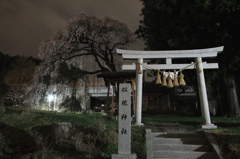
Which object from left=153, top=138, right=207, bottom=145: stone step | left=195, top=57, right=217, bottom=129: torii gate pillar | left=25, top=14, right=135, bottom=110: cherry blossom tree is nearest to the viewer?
left=153, top=138, right=207, bottom=145: stone step

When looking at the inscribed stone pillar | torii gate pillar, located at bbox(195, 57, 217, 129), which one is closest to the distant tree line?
torii gate pillar, located at bbox(195, 57, 217, 129)

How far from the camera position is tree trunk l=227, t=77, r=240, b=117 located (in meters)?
14.5

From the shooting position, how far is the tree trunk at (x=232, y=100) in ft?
47.4

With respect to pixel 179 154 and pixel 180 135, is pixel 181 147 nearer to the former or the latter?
pixel 179 154

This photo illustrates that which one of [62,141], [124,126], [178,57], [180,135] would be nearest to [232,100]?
[178,57]

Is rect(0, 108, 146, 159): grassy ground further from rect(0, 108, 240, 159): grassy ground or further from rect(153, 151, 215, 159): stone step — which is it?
rect(153, 151, 215, 159): stone step

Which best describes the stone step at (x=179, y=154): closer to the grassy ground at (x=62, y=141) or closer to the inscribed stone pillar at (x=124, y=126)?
the grassy ground at (x=62, y=141)

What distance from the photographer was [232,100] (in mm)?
14586

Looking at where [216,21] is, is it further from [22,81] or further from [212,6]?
[22,81]

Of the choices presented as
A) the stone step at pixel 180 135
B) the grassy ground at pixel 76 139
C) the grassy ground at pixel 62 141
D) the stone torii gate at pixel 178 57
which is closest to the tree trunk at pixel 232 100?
the stone torii gate at pixel 178 57

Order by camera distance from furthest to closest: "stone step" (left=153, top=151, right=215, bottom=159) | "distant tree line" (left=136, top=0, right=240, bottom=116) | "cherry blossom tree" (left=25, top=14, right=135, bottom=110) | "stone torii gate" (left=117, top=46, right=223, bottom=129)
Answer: "cherry blossom tree" (left=25, top=14, right=135, bottom=110)
"distant tree line" (left=136, top=0, right=240, bottom=116)
"stone torii gate" (left=117, top=46, right=223, bottom=129)
"stone step" (left=153, top=151, right=215, bottom=159)

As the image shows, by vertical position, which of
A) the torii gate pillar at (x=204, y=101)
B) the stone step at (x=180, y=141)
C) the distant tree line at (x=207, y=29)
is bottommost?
the stone step at (x=180, y=141)

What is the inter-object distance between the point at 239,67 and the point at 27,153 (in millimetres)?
13918

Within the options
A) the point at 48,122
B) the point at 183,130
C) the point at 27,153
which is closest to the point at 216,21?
the point at 183,130
